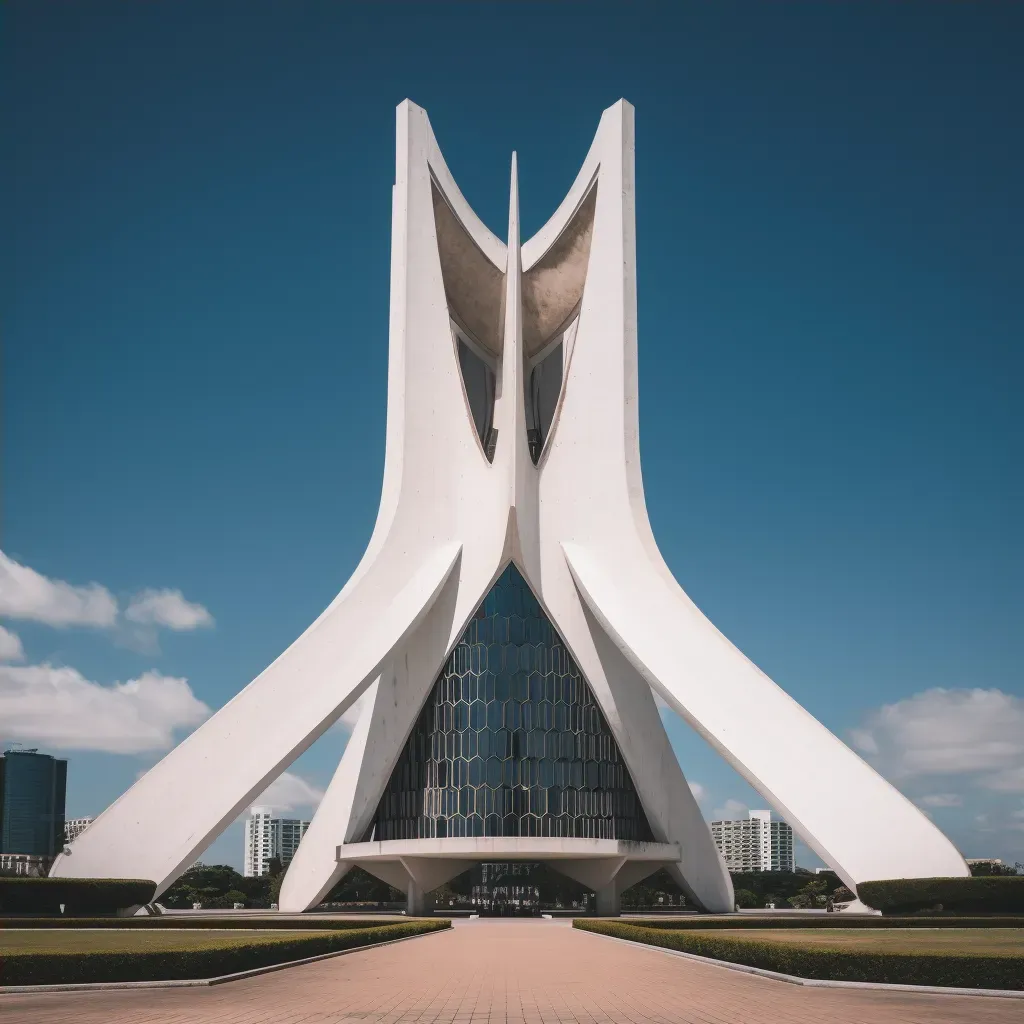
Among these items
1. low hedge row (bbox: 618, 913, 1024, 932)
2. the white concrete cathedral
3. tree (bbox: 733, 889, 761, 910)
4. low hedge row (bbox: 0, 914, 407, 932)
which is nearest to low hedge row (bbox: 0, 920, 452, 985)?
low hedge row (bbox: 0, 914, 407, 932)

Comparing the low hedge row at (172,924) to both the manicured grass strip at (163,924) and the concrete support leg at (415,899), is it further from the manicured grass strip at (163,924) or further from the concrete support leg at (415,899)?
the concrete support leg at (415,899)

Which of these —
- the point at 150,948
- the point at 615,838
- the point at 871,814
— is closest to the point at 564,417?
the point at 615,838

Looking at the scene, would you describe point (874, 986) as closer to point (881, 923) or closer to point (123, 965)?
point (123, 965)

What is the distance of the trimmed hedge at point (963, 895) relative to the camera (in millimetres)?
16219

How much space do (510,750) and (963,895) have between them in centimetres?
938

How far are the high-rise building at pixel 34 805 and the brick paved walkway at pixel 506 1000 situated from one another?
2536 centimetres

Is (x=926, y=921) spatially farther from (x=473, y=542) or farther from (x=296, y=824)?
(x=296, y=824)

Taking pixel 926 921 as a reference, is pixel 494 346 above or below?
above

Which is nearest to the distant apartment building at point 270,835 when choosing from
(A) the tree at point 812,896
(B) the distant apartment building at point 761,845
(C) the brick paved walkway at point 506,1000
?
(B) the distant apartment building at point 761,845

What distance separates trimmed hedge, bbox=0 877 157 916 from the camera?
16.1 metres

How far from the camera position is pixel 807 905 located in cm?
3362

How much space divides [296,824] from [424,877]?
53.7 meters

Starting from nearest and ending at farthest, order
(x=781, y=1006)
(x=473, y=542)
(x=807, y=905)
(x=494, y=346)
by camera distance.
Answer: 1. (x=781, y=1006)
2. (x=473, y=542)
3. (x=494, y=346)
4. (x=807, y=905)

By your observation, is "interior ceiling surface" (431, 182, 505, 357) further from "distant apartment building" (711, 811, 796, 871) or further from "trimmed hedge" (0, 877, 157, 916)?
"distant apartment building" (711, 811, 796, 871)
